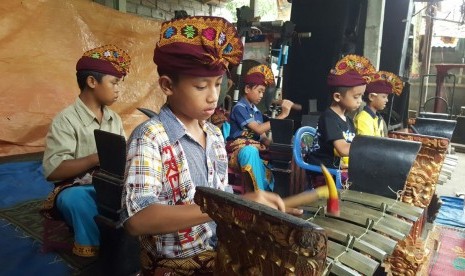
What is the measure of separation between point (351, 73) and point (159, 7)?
541 cm

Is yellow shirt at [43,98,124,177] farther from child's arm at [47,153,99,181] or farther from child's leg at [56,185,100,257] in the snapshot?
child's leg at [56,185,100,257]

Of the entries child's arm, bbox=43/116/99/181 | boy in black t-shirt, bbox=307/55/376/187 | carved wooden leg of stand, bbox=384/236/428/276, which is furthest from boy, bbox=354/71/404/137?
child's arm, bbox=43/116/99/181

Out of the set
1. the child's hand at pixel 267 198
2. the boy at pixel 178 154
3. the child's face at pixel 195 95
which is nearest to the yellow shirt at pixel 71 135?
the boy at pixel 178 154

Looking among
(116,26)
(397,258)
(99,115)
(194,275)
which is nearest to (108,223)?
(194,275)

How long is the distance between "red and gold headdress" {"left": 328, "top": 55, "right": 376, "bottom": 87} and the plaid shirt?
6.16 feet

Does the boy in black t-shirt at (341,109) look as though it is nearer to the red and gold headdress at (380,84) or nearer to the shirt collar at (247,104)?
the red and gold headdress at (380,84)

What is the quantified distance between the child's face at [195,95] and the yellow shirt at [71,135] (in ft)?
3.92

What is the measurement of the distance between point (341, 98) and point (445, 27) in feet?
42.2

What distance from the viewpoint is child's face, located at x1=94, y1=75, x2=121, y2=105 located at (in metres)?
2.40

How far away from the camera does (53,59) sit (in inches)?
192

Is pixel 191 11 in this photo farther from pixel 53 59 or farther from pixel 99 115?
pixel 99 115

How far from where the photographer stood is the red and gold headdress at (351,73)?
291cm

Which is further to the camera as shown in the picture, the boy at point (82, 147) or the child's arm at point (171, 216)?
the boy at point (82, 147)

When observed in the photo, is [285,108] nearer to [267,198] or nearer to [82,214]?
[82,214]
